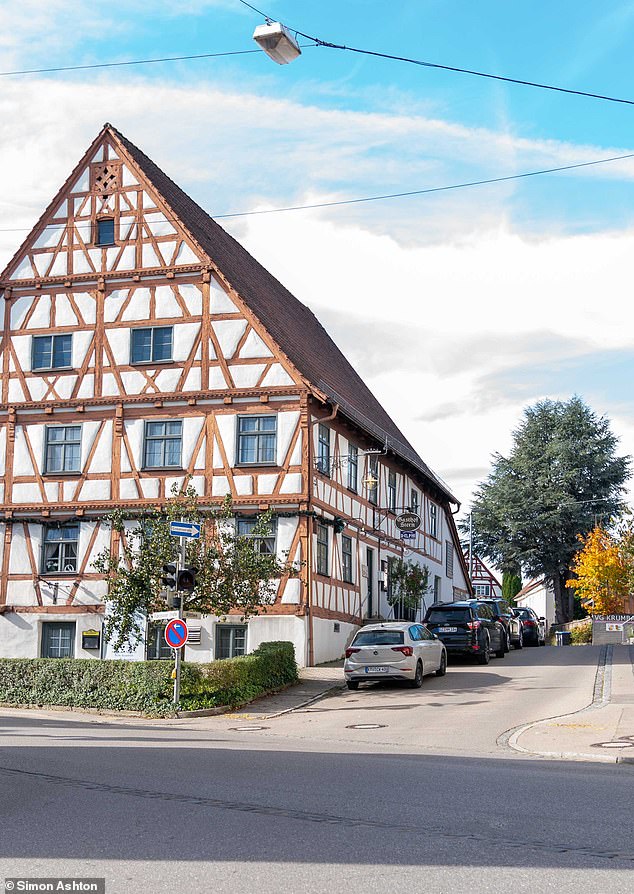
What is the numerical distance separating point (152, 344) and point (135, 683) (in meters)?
12.2

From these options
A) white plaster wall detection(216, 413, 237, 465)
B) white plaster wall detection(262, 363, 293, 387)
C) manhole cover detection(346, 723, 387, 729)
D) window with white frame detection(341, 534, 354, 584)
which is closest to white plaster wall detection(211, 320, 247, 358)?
white plaster wall detection(262, 363, 293, 387)

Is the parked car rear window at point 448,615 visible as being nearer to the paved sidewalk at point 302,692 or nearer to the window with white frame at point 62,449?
the paved sidewalk at point 302,692

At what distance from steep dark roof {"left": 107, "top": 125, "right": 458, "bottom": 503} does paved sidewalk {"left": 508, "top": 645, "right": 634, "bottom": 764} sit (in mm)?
13182

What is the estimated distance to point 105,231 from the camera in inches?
1297

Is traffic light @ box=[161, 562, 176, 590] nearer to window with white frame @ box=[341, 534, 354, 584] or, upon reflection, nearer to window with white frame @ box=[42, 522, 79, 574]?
window with white frame @ box=[42, 522, 79, 574]

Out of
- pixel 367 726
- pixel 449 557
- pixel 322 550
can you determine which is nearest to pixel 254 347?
pixel 322 550

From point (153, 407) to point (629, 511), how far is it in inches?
767

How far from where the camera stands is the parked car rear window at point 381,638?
80.7 feet

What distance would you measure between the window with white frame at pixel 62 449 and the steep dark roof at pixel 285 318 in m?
6.45

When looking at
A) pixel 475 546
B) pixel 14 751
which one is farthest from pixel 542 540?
pixel 14 751

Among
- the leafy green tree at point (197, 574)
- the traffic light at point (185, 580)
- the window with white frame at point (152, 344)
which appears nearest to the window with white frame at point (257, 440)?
the window with white frame at point (152, 344)

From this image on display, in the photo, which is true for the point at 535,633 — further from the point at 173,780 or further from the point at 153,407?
the point at 173,780

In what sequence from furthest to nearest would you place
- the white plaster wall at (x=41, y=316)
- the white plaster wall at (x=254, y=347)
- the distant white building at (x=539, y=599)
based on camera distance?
the distant white building at (x=539, y=599), the white plaster wall at (x=41, y=316), the white plaster wall at (x=254, y=347)

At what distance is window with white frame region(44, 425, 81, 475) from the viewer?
1264 inches
